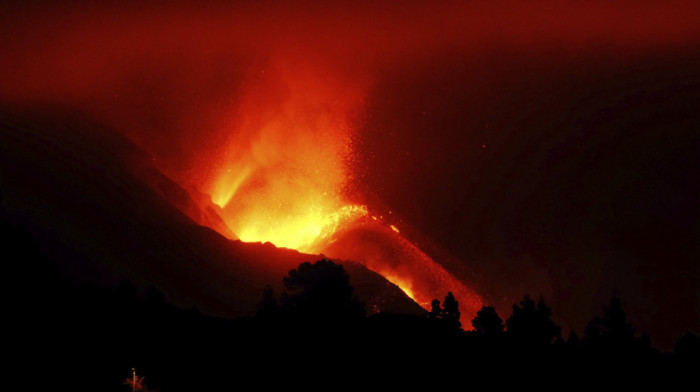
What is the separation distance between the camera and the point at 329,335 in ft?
159

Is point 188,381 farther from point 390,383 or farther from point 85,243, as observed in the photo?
point 85,243

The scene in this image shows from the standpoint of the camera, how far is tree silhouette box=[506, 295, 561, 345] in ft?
190

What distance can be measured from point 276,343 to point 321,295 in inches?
379

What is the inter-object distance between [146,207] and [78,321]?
133ft

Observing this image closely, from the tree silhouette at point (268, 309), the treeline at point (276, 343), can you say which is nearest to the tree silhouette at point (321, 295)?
the treeline at point (276, 343)

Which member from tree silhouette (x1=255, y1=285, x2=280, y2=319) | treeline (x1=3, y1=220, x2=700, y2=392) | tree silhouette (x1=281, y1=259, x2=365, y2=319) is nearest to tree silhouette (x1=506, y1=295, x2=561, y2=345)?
treeline (x1=3, y1=220, x2=700, y2=392)

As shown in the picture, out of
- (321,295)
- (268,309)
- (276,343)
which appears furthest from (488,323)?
(276,343)

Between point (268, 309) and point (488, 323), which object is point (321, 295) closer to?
point (268, 309)

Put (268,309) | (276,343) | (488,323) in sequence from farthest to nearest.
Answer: (488,323) → (268,309) → (276,343)

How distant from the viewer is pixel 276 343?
46.0 metres

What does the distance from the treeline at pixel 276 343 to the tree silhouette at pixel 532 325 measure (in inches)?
3.2

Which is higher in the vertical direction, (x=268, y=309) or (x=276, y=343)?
(x=268, y=309)

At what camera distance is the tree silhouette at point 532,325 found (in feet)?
190

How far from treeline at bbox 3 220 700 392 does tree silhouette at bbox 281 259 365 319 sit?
0.30 feet
